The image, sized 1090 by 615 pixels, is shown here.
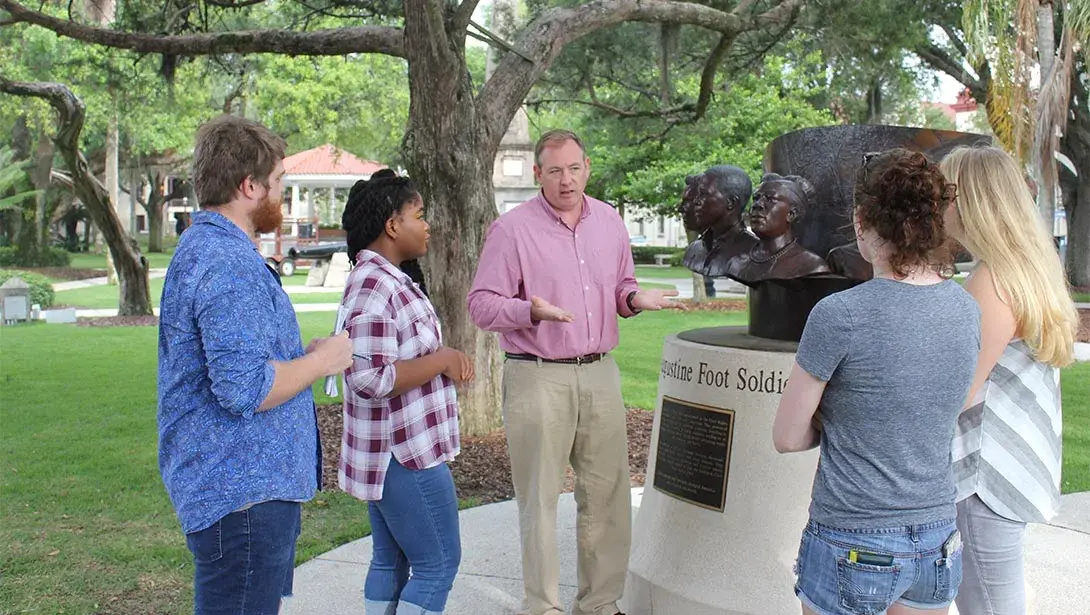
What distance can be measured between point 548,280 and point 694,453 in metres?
1.00

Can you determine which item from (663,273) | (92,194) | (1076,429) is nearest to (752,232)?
(1076,429)

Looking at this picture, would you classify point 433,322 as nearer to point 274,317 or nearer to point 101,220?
point 274,317

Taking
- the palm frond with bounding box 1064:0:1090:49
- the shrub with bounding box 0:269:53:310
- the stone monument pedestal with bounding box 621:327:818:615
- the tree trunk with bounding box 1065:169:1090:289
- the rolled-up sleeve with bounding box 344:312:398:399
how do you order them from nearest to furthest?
the rolled-up sleeve with bounding box 344:312:398:399, the stone monument pedestal with bounding box 621:327:818:615, the palm frond with bounding box 1064:0:1090:49, the shrub with bounding box 0:269:53:310, the tree trunk with bounding box 1065:169:1090:289

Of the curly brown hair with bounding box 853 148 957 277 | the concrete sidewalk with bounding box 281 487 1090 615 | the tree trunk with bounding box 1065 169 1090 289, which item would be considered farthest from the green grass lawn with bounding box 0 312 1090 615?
the tree trunk with bounding box 1065 169 1090 289

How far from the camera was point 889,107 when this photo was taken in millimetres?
37438

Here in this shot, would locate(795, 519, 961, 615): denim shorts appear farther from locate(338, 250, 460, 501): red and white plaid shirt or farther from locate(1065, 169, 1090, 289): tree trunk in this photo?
locate(1065, 169, 1090, 289): tree trunk

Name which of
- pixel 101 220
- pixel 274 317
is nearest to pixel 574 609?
pixel 274 317

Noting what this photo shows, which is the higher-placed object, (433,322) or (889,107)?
(889,107)

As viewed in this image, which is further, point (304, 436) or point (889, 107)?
point (889, 107)

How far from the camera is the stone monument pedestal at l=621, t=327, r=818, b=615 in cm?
421

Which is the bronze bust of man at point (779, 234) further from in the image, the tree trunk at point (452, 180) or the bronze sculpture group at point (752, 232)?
the tree trunk at point (452, 180)

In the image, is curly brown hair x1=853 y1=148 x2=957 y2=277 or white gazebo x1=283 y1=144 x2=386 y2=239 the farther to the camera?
white gazebo x1=283 y1=144 x2=386 y2=239

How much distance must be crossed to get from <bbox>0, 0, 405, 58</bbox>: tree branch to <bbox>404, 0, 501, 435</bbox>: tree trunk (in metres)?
0.72

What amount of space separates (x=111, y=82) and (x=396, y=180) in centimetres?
876
